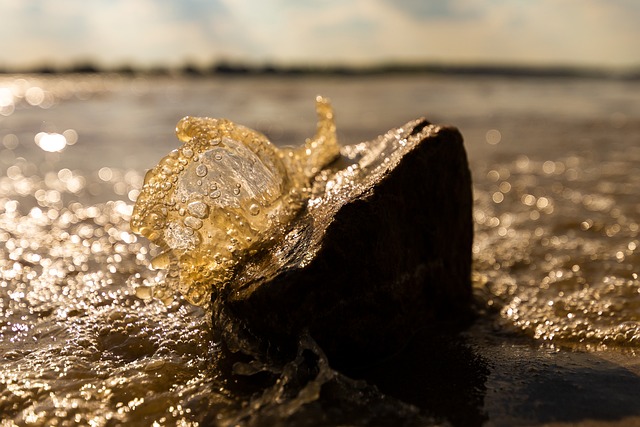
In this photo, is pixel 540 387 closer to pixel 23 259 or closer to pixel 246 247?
pixel 246 247

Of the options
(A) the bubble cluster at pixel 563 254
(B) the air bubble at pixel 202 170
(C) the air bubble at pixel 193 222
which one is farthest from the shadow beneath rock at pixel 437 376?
(B) the air bubble at pixel 202 170

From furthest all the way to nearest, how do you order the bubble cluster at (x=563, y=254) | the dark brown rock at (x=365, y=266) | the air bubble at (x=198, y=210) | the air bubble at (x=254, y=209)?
1. the bubble cluster at (x=563, y=254)
2. the air bubble at (x=254, y=209)
3. the air bubble at (x=198, y=210)
4. the dark brown rock at (x=365, y=266)

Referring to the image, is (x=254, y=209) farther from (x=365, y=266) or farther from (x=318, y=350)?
(x=318, y=350)

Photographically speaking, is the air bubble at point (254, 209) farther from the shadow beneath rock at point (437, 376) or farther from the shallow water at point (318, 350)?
the shadow beneath rock at point (437, 376)

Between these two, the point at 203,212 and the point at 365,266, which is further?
the point at 203,212

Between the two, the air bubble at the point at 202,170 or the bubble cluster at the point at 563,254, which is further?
the bubble cluster at the point at 563,254

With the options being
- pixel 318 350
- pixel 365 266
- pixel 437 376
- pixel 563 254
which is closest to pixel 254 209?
pixel 365 266

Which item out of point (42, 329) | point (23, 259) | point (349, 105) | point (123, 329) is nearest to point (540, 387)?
point (123, 329)
